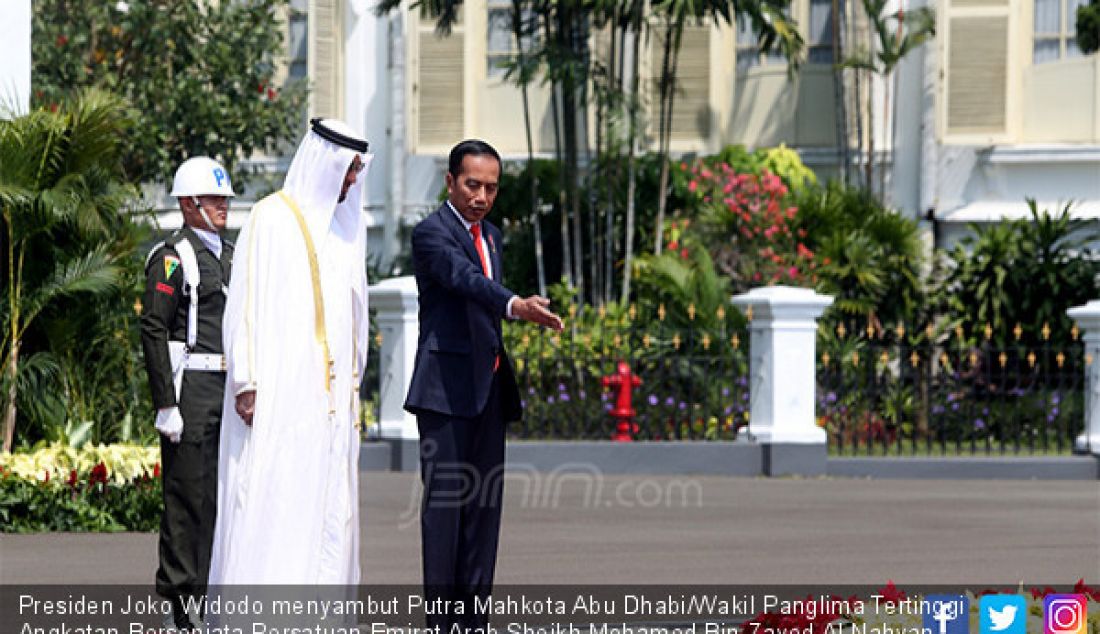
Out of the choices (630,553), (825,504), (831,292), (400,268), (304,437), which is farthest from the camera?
(400,268)

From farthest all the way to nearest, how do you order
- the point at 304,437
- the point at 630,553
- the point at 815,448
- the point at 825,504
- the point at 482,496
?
the point at 815,448
the point at 825,504
the point at 630,553
the point at 482,496
the point at 304,437

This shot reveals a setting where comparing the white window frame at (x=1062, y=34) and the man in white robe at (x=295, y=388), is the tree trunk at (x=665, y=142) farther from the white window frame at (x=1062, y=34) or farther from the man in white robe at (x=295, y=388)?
the man in white robe at (x=295, y=388)

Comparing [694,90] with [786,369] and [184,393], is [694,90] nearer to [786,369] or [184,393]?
[786,369]

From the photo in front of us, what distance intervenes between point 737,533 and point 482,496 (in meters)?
5.14

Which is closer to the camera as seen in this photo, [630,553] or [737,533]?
[630,553]

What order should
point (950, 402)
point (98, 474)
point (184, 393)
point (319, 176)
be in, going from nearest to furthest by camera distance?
point (319, 176) < point (184, 393) < point (98, 474) < point (950, 402)

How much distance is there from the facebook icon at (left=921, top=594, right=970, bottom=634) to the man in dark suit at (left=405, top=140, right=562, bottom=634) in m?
1.88

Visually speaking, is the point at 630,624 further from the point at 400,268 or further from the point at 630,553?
the point at 400,268

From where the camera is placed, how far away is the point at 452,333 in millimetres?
7711

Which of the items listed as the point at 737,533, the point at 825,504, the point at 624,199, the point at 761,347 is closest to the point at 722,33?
the point at 624,199

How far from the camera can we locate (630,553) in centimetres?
1127

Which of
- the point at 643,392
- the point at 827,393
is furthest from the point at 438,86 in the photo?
the point at 827,393

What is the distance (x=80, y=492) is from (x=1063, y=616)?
7265 millimetres

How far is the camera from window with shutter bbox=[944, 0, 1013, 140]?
23734mm
